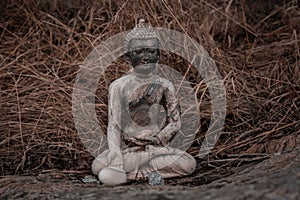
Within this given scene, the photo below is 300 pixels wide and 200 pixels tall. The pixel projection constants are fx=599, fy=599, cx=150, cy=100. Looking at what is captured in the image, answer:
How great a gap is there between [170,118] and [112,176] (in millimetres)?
329

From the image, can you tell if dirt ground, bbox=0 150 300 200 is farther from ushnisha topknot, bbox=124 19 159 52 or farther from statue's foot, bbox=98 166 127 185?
ushnisha topknot, bbox=124 19 159 52

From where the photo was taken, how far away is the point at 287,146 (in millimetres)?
2402

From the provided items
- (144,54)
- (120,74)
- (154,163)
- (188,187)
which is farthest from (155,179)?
(120,74)

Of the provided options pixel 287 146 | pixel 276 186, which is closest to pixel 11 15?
pixel 287 146

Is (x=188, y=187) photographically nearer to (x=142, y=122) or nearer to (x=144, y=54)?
(x=142, y=122)

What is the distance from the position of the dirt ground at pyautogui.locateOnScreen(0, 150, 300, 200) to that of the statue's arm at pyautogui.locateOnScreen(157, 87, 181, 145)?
0.18m

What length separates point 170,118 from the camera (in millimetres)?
2240

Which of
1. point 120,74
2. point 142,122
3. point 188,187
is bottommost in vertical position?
point 188,187

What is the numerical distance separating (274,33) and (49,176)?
1.76 metres

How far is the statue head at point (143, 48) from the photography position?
2182 millimetres

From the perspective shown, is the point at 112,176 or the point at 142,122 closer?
the point at 112,176

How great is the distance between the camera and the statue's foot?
2.07 meters

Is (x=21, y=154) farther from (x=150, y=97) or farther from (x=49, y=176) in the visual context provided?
(x=150, y=97)

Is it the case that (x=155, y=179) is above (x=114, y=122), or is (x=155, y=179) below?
below
